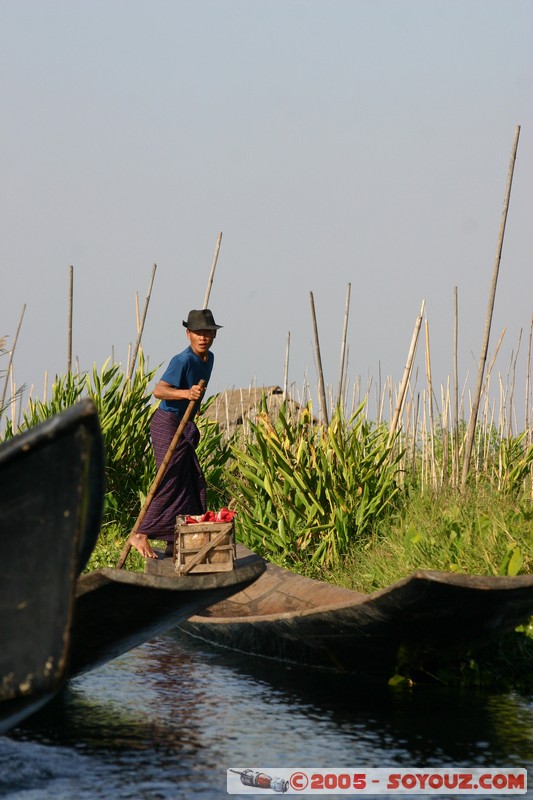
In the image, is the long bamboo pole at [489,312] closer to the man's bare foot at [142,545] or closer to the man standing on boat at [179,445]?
the man standing on boat at [179,445]

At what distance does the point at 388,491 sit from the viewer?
29.4ft

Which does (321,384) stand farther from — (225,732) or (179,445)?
(225,732)

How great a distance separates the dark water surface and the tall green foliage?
203cm

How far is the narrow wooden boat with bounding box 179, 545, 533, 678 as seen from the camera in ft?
16.5

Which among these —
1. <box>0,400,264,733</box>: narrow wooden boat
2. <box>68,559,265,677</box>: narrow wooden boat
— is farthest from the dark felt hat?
<box>0,400,264,733</box>: narrow wooden boat

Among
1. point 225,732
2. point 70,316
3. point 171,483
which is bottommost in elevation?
point 225,732

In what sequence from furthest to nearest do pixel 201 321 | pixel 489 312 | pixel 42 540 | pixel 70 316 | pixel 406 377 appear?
pixel 70 316 < pixel 406 377 < pixel 489 312 < pixel 201 321 < pixel 42 540

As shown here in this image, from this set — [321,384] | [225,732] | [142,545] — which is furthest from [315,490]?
[225,732]

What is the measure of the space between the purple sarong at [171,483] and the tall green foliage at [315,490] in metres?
1.15

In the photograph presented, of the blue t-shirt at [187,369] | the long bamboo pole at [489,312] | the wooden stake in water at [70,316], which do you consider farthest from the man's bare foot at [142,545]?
the wooden stake in water at [70,316]

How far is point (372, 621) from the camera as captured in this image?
565 centimetres

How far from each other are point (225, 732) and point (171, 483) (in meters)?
2.73

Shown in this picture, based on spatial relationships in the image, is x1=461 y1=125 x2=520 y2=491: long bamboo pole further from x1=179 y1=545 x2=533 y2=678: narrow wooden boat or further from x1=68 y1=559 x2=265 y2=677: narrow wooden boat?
x1=68 y1=559 x2=265 y2=677: narrow wooden boat

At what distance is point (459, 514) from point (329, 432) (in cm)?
158
